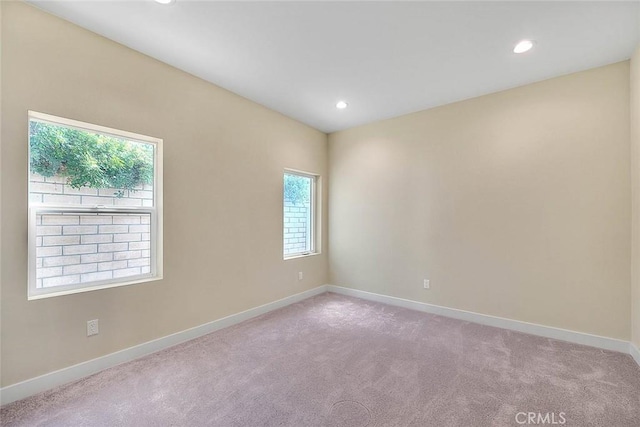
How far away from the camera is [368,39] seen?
2225 mm

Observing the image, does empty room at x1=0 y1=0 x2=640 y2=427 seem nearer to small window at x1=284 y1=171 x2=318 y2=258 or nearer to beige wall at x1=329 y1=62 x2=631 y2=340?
beige wall at x1=329 y1=62 x2=631 y2=340

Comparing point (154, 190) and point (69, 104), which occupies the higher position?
point (69, 104)

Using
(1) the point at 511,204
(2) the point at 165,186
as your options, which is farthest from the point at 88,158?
(1) the point at 511,204

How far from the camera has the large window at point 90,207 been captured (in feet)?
6.54

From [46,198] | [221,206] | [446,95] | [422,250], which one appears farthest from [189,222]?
[446,95]

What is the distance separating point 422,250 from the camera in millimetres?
3686

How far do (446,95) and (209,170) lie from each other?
9.61ft

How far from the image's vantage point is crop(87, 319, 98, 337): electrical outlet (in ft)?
7.02

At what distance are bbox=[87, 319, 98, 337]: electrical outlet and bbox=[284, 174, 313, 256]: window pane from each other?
7.45 feet

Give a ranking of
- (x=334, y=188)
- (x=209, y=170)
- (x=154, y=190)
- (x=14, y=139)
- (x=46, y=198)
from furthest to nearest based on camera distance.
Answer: (x=334, y=188) → (x=209, y=170) → (x=154, y=190) → (x=46, y=198) → (x=14, y=139)

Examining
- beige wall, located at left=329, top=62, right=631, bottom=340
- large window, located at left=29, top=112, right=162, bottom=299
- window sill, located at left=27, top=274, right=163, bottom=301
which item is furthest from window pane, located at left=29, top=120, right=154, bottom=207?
beige wall, located at left=329, top=62, right=631, bottom=340

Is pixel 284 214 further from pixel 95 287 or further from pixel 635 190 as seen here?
pixel 635 190

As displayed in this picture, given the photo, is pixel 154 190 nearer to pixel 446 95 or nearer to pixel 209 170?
pixel 209 170

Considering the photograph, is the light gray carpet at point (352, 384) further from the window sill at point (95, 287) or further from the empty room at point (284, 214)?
the window sill at point (95, 287)
